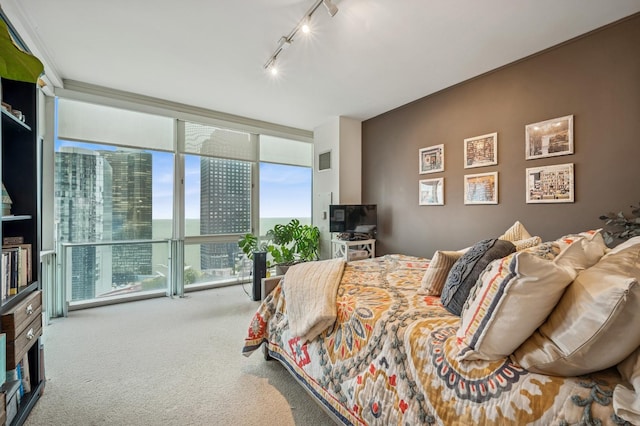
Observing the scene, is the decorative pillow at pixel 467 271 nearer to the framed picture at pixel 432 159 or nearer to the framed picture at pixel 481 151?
the framed picture at pixel 481 151

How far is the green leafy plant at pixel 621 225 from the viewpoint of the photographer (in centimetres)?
205

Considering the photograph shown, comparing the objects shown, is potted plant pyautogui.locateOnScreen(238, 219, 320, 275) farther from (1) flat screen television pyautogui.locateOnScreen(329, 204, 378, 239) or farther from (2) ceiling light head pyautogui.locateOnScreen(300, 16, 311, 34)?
(2) ceiling light head pyautogui.locateOnScreen(300, 16, 311, 34)

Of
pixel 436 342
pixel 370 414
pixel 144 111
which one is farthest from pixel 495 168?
pixel 144 111

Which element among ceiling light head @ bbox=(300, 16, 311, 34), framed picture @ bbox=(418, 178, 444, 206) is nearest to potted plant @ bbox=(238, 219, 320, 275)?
framed picture @ bbox=(418, 178, 444, 206)

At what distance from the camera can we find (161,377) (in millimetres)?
2000

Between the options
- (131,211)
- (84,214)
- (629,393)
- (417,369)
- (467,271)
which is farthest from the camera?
(131,211)

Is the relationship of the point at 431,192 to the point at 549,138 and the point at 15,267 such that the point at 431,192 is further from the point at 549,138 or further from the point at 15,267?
the point at 15,267

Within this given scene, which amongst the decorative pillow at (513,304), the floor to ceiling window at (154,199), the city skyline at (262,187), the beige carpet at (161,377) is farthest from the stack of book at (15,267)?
the decorative pillow at (513,304)

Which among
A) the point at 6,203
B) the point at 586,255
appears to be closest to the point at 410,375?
the point at 586,255

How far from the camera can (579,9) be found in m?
2.10

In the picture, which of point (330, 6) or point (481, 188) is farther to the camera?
point (481, 188)

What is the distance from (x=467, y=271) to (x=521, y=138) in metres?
2.10

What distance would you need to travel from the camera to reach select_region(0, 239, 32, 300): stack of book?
5.13 ft

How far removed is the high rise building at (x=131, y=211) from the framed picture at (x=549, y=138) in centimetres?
446
